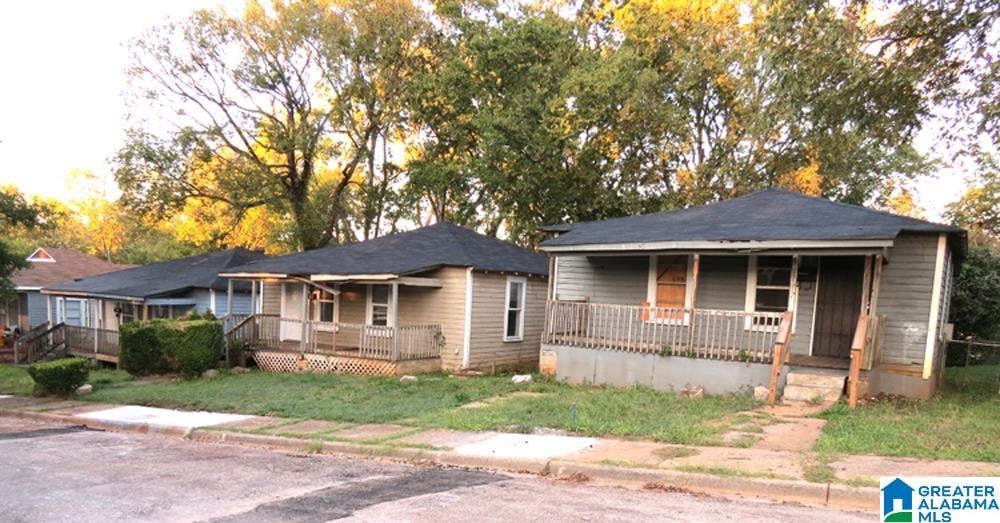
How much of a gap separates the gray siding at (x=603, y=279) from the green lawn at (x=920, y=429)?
5.21 metres

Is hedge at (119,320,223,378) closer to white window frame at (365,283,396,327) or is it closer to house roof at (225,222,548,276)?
house roof at (225,222,548,276)

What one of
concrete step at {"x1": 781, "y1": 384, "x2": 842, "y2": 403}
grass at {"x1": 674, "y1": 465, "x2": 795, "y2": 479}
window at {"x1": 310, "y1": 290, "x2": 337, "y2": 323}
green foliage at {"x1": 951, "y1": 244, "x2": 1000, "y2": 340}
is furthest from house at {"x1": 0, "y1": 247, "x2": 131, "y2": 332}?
green foliage at {"x1": 951, "y1": 244, "x2": 1000, "y2": 340}

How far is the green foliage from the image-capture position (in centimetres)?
1980

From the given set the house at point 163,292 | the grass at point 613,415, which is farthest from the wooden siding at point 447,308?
the house at point 163,292

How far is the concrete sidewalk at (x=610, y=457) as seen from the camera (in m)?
5.79

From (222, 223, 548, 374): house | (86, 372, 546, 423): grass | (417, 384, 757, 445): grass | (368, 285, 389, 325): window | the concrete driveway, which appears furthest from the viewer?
(368, 285, 389, 325): window

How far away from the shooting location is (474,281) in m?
16.0

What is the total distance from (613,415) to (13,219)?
17579 millimetres

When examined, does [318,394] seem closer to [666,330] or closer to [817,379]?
[666,330]

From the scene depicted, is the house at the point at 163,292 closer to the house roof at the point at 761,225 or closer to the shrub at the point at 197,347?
the shrub at the point at 197,347

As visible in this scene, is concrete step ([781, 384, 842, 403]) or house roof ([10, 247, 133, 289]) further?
house roof ([10, 247, 133, 289])

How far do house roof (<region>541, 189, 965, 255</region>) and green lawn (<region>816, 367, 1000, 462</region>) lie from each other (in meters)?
2.80

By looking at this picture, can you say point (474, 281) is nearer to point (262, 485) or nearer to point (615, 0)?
point (262, 485)

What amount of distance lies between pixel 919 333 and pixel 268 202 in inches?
1006
